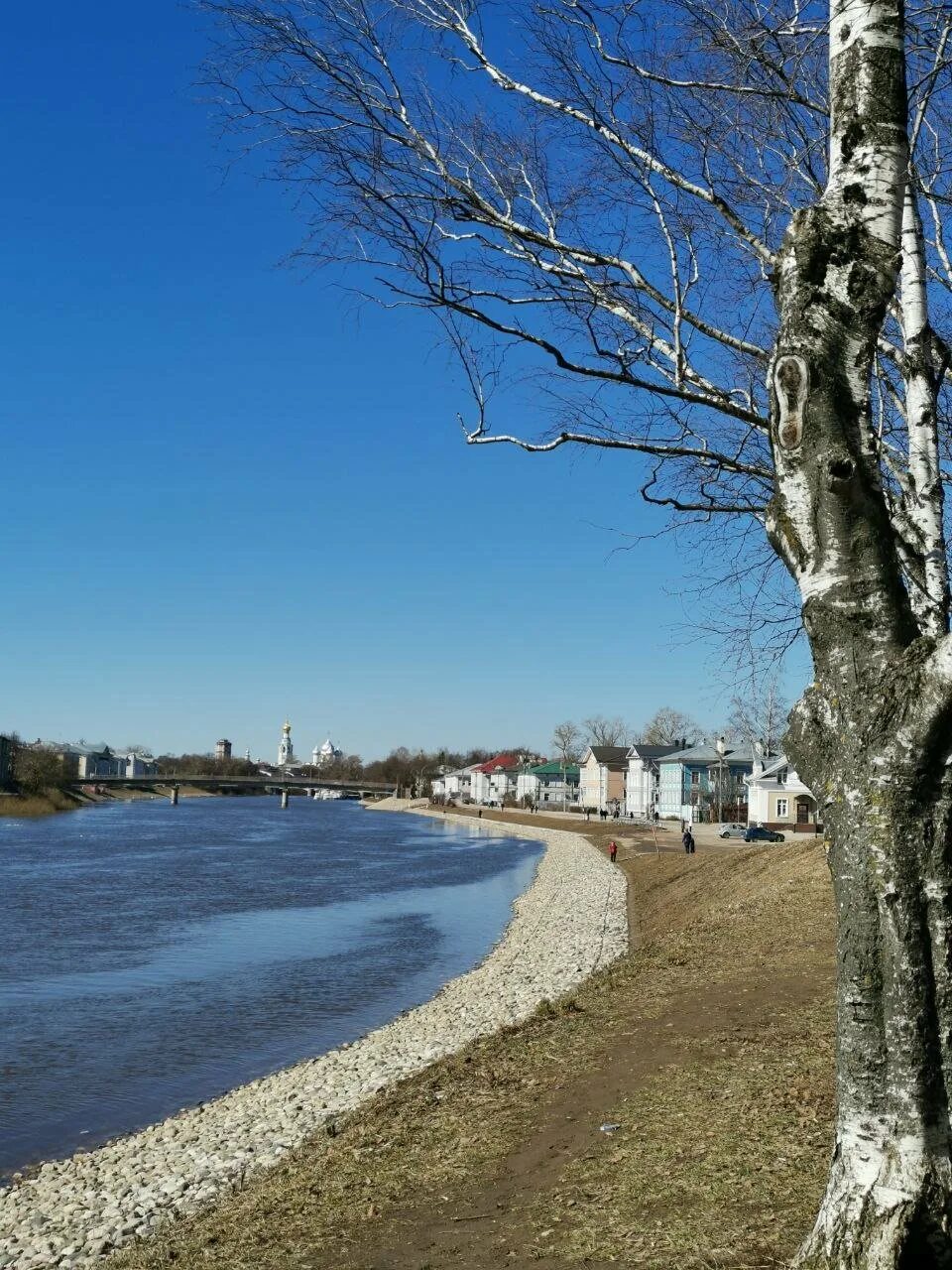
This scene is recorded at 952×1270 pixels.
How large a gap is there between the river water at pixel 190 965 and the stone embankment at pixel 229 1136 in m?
0.99

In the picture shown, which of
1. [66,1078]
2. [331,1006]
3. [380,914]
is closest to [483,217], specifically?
[66,1078]

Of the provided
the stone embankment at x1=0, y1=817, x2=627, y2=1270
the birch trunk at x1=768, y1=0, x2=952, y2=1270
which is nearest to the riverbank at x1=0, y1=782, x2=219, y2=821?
the stone embankment at x1=0, y1=817, x2=627, y2=1270

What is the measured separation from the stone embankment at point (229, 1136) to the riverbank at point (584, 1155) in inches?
37.8

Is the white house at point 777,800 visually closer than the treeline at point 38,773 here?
Yes

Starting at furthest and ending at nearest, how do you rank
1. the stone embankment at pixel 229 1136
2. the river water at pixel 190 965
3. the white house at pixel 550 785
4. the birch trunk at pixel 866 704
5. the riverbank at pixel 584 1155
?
the white house at pixel 550 785, the river water at pixel 190 965, the stone embankment at pixel 229 1136, the riverbank at pixel 584 1155, the birch trunk at pixel 866 704

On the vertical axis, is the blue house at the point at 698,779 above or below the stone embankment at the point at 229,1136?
above

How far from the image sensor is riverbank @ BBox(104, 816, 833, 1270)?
5.69 meters

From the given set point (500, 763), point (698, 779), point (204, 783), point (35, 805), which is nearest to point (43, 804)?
point (35, 805)

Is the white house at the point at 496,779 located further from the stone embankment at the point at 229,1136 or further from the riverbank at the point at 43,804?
the stone embankment at the point at 229,1136

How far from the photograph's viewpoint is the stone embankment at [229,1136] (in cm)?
965

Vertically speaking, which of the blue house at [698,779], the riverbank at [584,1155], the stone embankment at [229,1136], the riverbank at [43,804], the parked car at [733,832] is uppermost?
the blue house at [698,779]

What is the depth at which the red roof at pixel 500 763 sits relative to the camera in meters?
188

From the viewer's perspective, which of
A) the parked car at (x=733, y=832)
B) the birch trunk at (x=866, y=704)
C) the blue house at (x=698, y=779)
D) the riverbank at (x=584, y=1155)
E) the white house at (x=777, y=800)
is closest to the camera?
the birch trunk at (x=866, y=704)

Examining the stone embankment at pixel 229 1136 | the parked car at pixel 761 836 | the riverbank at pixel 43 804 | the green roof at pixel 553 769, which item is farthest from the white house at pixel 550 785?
the stone embankment at pixel 229 1136
